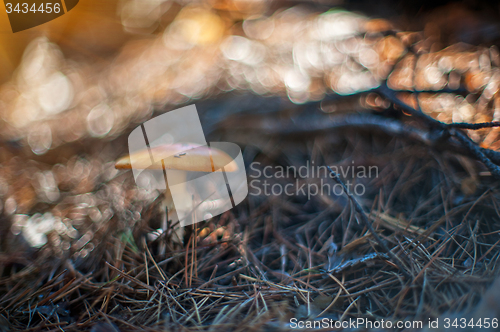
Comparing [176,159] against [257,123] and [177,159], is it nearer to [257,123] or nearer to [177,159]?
[177,159]

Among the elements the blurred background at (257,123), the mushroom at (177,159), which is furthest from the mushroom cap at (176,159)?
the blurred background at (257,123)

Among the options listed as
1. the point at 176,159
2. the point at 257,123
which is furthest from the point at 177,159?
the point at 257,123

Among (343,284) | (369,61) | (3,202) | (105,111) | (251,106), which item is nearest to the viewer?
(343,284)

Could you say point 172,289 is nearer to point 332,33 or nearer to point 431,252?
point 431,252

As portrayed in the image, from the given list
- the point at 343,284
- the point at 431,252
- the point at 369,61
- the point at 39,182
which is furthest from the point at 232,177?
the point at 369,61

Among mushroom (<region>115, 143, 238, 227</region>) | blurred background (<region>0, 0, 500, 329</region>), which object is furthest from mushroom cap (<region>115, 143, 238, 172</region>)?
blurred background (<region>0, 0, 500, 329</region>)

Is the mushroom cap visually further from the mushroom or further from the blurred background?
the blurred background

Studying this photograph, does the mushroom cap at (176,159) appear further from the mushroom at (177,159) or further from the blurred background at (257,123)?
the blurred background at (257,123)

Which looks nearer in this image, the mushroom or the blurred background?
the blurred background
